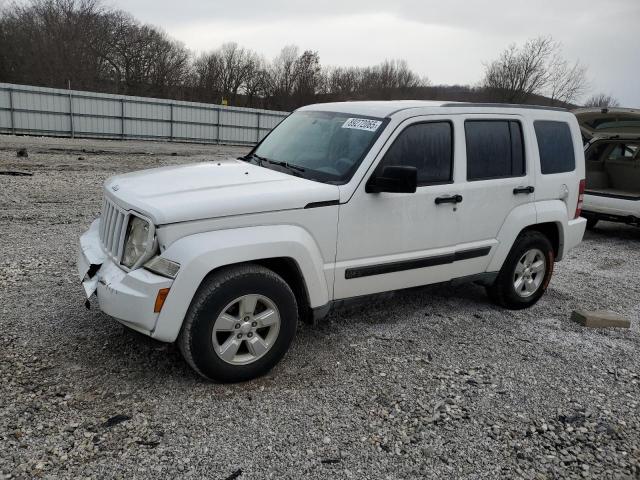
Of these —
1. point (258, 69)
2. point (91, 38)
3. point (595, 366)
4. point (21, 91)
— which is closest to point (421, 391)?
point (595, 366)

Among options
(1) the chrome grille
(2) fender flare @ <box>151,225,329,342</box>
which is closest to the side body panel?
(2) fender flare @ <box>151,225,329,342</box>

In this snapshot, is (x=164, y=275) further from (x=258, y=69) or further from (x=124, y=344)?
(x=258, y=69)

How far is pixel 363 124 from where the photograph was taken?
4.14 metres

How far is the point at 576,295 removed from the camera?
19.9ft

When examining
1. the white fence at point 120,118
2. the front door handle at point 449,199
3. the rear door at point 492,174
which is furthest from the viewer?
the white fence at point 120,118

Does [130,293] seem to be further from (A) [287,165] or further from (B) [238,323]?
(A) [287,165]

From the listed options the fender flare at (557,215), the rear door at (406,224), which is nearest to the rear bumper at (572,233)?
the fender flare at (557,215)

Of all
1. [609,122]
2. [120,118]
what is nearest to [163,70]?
[120,118]

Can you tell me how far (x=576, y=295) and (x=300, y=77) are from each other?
61.6 meters

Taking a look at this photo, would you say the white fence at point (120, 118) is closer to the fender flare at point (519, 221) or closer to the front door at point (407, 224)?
the front door at point (407, 224)

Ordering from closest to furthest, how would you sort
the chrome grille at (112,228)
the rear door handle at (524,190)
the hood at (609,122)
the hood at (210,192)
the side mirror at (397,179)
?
1. the hood at (210,192)
2. the chrome grille at (112,228)
3. the side mirror at (397,179)
4. the rear door handle at (524,190)
5. the hood at (609,122)

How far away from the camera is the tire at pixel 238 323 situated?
10.6 feet

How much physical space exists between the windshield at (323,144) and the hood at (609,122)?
21.2 feet

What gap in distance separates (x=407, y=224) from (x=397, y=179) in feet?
1.88
